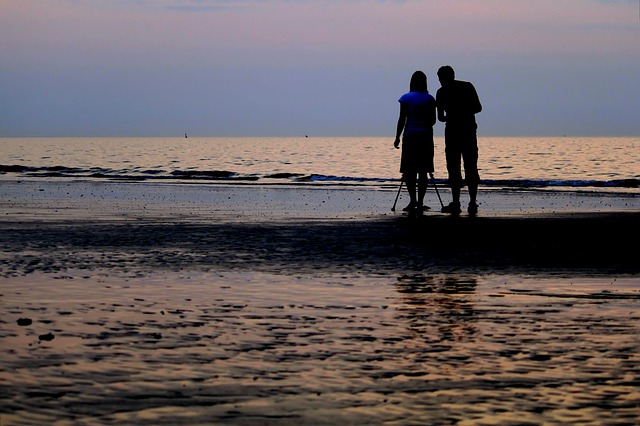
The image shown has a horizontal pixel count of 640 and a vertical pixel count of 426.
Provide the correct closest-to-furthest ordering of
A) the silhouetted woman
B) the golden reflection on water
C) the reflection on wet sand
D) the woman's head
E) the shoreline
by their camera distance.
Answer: the golden reflection on water < the reflection on wet sand < the shoreline < the silhouetted woman < the woman's head

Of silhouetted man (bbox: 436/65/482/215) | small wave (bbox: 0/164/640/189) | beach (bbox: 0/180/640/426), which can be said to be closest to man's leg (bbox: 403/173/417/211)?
silhouetted man (bbox: 436/65/482/215)

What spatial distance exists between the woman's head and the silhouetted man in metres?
0.38

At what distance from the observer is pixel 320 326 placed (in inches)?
256

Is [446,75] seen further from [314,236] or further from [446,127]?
[314,236]

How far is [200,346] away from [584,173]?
44182mm

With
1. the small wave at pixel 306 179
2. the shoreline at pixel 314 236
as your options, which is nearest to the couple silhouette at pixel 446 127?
the shoreline at pixel 314 236

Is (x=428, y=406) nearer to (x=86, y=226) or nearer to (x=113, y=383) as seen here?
(x=113, y=383)

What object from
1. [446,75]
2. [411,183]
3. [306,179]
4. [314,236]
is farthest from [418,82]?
[306,179]

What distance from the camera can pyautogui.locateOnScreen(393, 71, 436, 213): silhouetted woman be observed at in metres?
18.3

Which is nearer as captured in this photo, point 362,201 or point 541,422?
point 541,422

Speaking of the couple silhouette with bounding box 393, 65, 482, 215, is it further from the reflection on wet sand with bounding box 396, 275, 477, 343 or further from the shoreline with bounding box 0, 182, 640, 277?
the reflection on wet sand with bounding box 396, 275, 477, 343

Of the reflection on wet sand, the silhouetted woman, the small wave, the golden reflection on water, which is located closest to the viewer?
the golden reflection on water

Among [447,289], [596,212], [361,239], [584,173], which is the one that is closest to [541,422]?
[447,289]

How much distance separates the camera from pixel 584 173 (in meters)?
48.2
